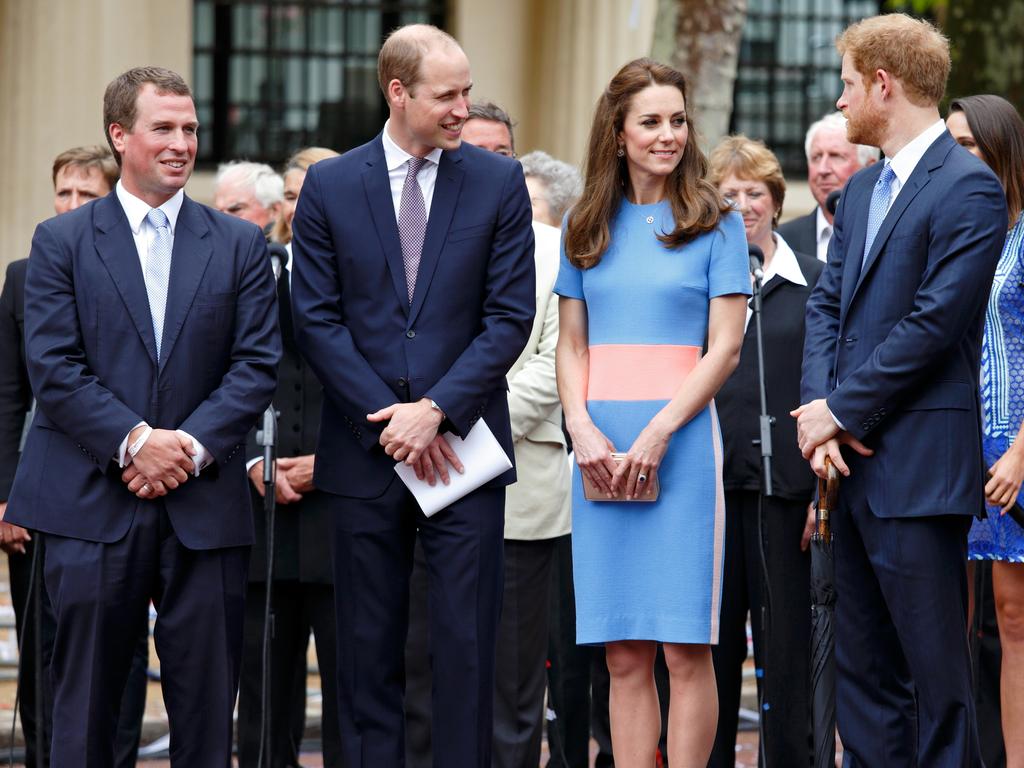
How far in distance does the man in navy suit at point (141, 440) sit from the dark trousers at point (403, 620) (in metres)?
0.37

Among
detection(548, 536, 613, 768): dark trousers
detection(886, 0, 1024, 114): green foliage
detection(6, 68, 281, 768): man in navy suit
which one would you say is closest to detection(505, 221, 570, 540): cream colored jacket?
detection(548, 536, 613, 768): dark trousers

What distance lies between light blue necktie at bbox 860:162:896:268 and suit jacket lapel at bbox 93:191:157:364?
2.23 metres

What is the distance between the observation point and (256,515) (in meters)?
6.59

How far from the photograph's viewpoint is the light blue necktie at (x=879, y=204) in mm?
5273

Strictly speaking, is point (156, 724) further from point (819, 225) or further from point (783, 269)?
point (819, 225)

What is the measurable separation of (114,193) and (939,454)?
2.71 metres

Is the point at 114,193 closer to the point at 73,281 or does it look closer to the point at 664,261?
the point at 73,281

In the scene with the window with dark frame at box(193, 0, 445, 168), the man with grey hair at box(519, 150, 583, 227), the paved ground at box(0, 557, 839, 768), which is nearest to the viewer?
the man with grey hair at box(519, 150, 583, 227)

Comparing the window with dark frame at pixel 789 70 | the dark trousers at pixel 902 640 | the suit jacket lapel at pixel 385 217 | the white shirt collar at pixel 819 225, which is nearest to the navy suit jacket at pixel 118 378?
the suit jacket lapel at pixel 385 217

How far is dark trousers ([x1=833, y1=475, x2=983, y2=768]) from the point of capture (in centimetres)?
504

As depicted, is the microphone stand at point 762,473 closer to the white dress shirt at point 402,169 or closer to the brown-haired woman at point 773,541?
the brown-haired woman at point 773,541

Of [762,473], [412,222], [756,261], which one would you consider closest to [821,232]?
[756,261]

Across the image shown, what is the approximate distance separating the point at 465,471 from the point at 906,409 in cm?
137

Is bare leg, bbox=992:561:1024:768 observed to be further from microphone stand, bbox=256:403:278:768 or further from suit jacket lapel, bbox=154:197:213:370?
suit jacket lapel, bbox=154:197:213:370
